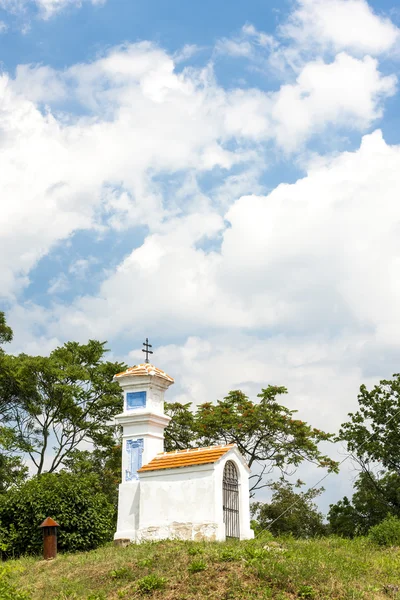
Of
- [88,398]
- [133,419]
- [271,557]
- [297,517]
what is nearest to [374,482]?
[297,517]

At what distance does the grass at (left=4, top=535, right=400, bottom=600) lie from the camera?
1144 centimetres

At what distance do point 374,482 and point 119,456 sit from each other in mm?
11559

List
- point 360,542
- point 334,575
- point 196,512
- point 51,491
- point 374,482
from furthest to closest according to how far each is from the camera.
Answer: point 374,482 → point 51,491 → point 360,542 → point 196,512 → point 334,575

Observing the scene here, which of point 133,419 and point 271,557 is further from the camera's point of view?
point 133,419

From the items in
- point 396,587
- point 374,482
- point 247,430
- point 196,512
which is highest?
point 247,430

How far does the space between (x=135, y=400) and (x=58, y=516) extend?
3773 mm

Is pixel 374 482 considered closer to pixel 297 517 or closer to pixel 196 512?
pixel 297 517

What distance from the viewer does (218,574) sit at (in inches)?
473

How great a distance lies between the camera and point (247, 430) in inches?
1121

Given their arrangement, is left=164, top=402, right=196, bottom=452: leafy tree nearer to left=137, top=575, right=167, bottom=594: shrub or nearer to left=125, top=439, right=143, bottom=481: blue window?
left=125, top=439, right=143, bottom=481: blue window

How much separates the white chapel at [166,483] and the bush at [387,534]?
326cm

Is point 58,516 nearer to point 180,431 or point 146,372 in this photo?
point 146,372

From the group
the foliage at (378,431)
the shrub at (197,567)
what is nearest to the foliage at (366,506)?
the foliage at (378,431)

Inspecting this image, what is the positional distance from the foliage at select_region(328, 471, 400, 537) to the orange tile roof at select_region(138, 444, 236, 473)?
1482 cm
